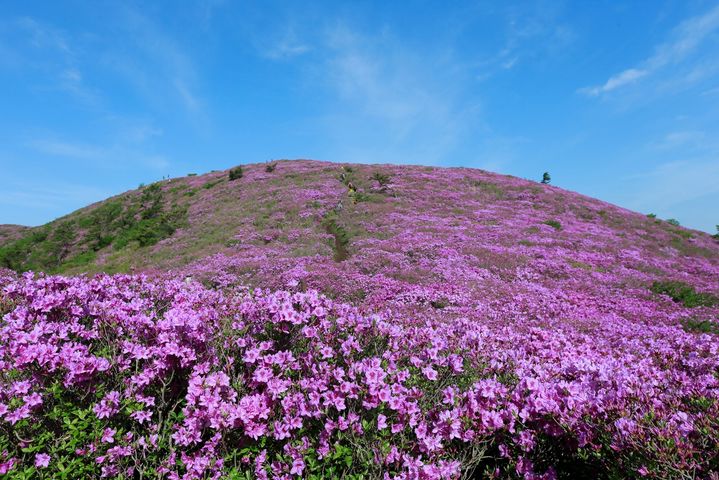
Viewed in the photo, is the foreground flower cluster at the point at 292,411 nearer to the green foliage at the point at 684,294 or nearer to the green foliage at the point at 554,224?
the green foliage at the point at 684,294

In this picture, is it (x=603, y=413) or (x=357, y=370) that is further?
(x=357, y=370)

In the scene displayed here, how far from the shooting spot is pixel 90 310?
5137 millimetres

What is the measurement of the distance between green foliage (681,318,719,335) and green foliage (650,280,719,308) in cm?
220

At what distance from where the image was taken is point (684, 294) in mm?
15969

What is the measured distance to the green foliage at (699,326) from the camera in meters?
12.8

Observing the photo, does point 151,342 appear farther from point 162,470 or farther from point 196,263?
point 196,263

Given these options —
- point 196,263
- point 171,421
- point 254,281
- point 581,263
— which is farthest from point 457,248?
point 171,421

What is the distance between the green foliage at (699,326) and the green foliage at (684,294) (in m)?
2.20

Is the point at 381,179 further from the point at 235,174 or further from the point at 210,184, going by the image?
the point at 210,184

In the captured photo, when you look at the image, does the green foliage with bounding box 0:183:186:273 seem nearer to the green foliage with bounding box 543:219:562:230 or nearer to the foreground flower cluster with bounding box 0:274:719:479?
the foreground flower cluster with bounding box 0:274:719:479

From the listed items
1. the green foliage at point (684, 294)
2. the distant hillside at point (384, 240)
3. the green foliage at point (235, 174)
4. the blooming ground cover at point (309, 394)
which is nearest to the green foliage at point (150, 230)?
the distant hillside at point (384, 240)

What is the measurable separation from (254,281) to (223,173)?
1214 inches

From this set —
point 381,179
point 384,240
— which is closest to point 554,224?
point 384,240

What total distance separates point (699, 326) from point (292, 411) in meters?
15.9
